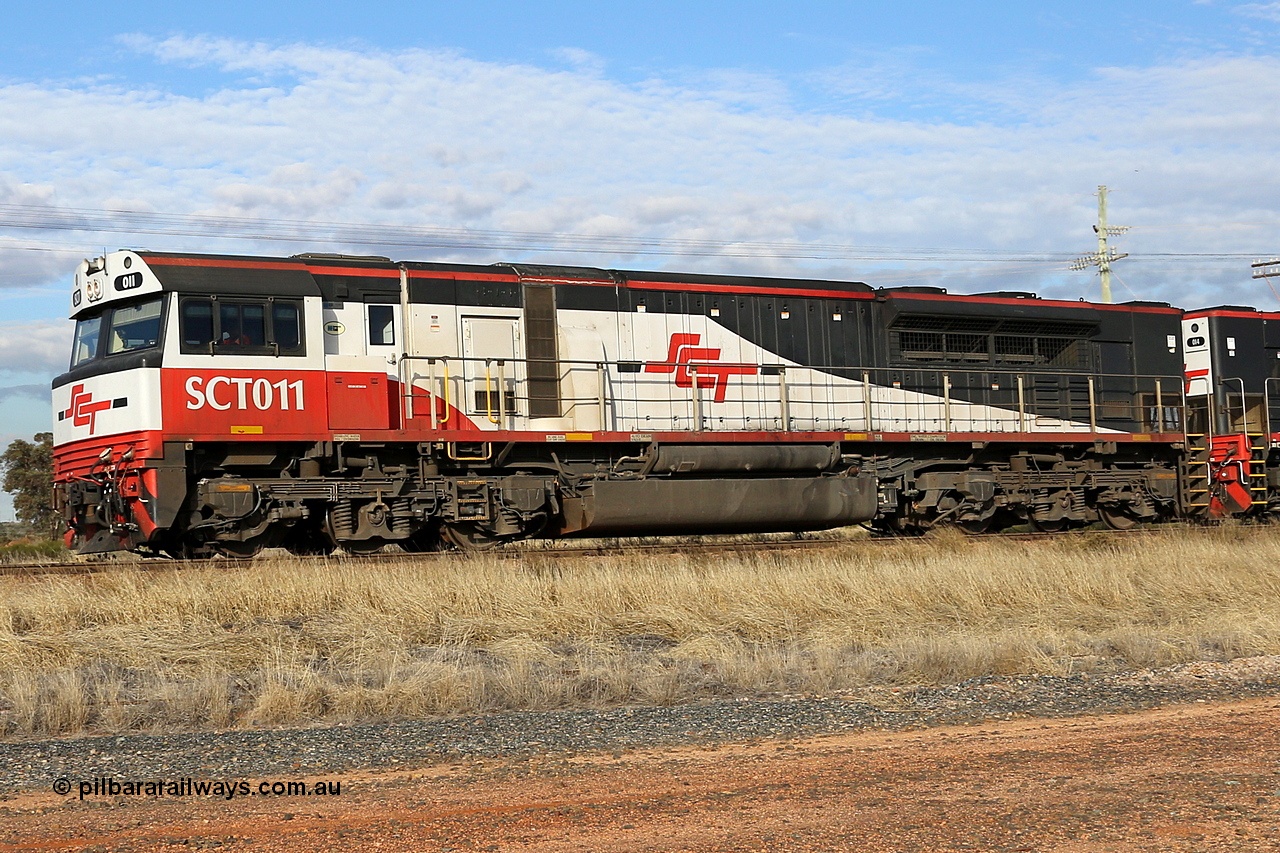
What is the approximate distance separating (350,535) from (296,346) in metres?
2.27

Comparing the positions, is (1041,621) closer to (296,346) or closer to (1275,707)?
(1275,707)

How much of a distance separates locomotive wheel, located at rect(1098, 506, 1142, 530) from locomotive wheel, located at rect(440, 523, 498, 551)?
9807mm

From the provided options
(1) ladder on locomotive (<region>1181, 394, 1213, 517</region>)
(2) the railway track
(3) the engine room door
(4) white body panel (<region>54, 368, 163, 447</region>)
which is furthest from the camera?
(1) ladder on locomotive (<region>1181, 394, 1213, 517</region>)

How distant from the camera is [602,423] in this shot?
15602 mm

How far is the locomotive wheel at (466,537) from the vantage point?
585 inches

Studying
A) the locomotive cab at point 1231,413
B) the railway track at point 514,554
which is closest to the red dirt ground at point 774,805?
the railway track at point 514,554

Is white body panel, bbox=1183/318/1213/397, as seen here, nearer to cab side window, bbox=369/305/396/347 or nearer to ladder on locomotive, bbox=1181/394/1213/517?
ladder on locomotive, bbox=1181/394/1213/517

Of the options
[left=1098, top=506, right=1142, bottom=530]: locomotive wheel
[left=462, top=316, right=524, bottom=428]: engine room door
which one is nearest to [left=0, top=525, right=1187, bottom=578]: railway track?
[left=1098, top=506, right=1142, bottom=530]: locomotive wheel

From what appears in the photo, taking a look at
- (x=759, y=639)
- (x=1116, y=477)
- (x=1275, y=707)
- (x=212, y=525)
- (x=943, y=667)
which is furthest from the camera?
(x=1116, y=477)

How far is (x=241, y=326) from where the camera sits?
13.7m

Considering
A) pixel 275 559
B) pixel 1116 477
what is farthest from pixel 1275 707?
pixel 1116 477

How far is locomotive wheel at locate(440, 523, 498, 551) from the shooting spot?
14.9 m

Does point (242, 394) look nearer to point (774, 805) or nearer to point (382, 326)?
point (382, 326)

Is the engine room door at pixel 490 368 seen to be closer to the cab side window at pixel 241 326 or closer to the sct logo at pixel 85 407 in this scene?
the cab side window at pixel 241 326
